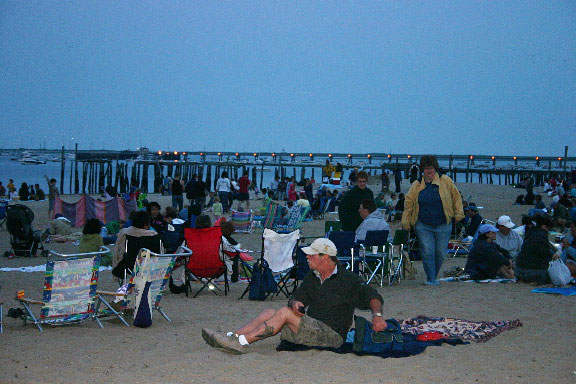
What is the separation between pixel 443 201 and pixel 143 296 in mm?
4059

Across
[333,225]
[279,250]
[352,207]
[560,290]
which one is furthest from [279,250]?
[560,290]

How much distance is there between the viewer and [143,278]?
5.70 metres

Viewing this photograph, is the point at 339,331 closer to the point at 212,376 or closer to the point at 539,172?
the point at 212,376

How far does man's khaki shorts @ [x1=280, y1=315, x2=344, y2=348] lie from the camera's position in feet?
15.5

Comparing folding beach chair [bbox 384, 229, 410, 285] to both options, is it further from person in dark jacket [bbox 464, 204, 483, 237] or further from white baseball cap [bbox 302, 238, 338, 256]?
white baseball cap [bbox 302, 238, 338, 256]

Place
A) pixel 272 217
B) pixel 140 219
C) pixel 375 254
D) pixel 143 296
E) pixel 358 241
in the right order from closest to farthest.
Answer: pixel 143 296 < pixel 140 219 < pixel 375 254 < pixel 358 241 < pixel 272 217

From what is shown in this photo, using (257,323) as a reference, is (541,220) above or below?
above

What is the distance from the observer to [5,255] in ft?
38.6

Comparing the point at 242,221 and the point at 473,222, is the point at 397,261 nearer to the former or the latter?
the point at 473,222

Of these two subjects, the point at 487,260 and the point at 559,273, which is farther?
the point at 487,260

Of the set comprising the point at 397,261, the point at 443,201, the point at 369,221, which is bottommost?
the point at 397,261

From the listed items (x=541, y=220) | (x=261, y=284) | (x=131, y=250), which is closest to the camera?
(x=131, y=250)

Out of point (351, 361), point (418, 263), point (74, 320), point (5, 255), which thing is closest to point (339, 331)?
point (351, 361)

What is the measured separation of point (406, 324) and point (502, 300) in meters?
1.94
